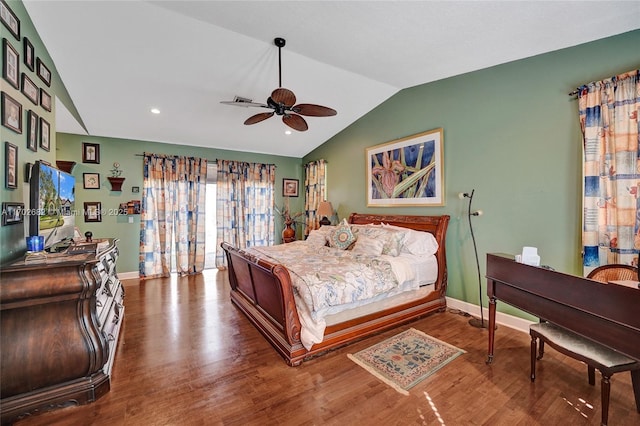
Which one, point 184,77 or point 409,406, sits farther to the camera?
point 184,77

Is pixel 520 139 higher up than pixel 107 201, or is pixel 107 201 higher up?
pixel 520 139

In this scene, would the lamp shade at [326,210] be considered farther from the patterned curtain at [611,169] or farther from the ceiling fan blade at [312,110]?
the patterned curtain at [611,169]

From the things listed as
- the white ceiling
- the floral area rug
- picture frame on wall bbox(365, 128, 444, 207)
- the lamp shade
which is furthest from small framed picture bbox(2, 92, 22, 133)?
the lamp shade

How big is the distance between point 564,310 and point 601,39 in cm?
257

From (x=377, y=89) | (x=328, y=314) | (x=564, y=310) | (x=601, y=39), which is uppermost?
(x=377, y=89)

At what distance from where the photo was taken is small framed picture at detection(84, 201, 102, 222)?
15.9 feet

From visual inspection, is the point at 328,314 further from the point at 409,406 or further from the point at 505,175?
the point at 505,175

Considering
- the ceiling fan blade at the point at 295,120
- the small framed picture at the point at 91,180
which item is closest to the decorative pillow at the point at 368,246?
the ceiling fan blade at the point at 295,120

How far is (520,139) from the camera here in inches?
119

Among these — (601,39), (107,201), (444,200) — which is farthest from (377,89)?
(107,201)

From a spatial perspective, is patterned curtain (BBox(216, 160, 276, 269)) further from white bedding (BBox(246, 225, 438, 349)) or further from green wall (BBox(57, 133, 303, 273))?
white bedding (BBox(246, 225, 438, 349))

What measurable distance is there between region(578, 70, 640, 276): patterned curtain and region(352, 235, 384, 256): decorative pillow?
202 centimetres

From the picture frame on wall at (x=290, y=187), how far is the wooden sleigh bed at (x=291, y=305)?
10.5ft

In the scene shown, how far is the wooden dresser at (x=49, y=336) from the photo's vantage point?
1730 millimetres
